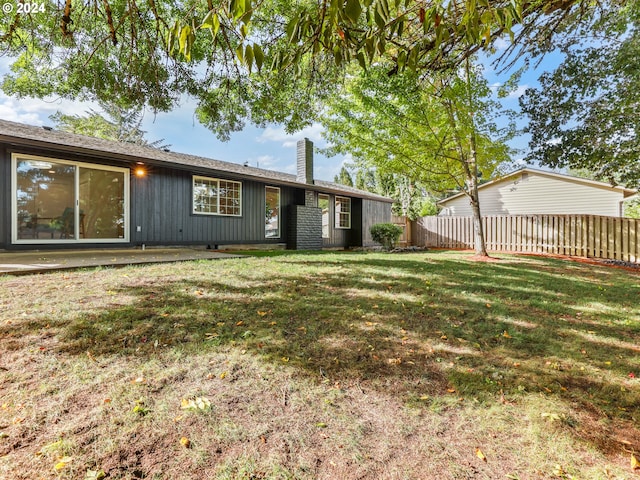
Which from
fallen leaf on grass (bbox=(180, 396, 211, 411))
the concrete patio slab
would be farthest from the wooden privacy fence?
fallen leaf on grass (bbox=(180, 396, 211, 411))

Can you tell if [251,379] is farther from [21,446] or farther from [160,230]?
[160,230]

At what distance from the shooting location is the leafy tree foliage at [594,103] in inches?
267

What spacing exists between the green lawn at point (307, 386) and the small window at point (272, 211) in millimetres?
7383

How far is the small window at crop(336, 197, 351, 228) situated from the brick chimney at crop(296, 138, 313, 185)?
2190 millimetres

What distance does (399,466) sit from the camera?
1.38 meters

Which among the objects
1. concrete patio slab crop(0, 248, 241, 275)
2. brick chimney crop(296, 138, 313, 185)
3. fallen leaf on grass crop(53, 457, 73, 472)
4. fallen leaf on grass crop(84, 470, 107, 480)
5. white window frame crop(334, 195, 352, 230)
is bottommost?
fallen leaf on grass crop(84, 470, 107, 480)

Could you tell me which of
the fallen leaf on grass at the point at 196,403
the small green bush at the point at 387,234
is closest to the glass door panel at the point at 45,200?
the fallen leaf on grass at the point at 196,403

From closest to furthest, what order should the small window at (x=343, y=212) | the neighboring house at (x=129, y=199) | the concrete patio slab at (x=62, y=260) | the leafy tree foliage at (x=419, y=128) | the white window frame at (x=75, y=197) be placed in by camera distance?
1. the concrete patio slab at (x=62, y=260)
2. the white window frame at (x=75, y=197)
3. the neighboring house at (x=129, y=199)
4. the leafy tree foliage at (x=419, y=128)
5. the small window at (x=343, y=212)

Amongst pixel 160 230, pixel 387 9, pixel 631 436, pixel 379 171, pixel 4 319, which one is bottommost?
pixel 631 436

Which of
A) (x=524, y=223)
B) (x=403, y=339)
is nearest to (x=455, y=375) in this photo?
(x=403, y=339)

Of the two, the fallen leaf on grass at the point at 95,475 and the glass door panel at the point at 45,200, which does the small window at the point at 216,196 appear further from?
the fallen leaf on grass at the point at 95,475

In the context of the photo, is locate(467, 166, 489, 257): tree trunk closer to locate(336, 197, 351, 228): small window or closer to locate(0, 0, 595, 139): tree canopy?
locate(0, 0, 595, 139): tree canopy

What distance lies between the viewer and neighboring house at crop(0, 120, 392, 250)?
21.9 ft

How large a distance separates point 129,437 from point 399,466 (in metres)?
1.28
